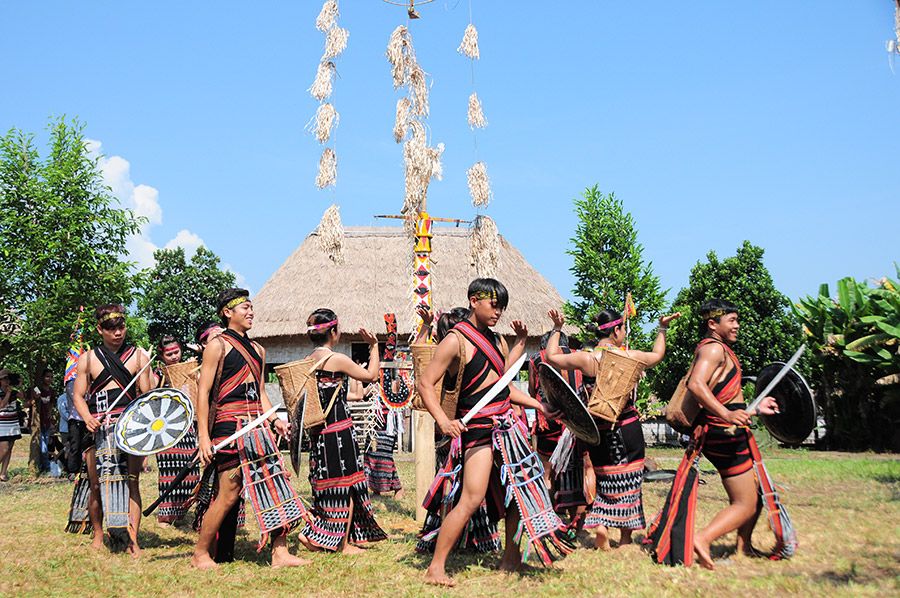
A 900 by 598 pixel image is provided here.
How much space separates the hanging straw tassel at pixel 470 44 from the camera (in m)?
9.96

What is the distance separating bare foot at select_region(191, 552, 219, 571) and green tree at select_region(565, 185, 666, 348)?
1545 cm

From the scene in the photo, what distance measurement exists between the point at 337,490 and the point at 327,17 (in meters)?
6.04

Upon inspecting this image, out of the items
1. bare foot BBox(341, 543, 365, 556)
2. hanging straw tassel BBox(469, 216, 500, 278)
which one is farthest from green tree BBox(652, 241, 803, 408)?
bare foot BBox(341, 543, 365, 556)

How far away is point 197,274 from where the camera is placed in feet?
111

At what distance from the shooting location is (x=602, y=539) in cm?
657

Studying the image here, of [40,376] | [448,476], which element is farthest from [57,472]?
[448,476]

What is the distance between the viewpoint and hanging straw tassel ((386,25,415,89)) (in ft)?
31.4

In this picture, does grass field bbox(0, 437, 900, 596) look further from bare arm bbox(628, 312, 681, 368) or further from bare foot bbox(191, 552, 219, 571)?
bare arm bbox(628, 312, 681, 368)

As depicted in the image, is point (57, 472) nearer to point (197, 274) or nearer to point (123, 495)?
point (123, 495)

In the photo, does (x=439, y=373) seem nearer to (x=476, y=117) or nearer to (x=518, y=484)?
(x=518, y=484)

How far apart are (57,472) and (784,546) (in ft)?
43.7

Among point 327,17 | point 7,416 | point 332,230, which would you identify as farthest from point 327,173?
point 7,416

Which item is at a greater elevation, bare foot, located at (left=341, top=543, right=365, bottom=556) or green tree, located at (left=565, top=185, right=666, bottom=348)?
green tree, located at (left=565, top=185, right=666, bottom=348)

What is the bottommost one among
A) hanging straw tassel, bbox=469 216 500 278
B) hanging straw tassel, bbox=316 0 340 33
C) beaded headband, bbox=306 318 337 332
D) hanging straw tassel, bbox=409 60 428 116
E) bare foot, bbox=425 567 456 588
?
bare foot, bbox=425 567 456 588
